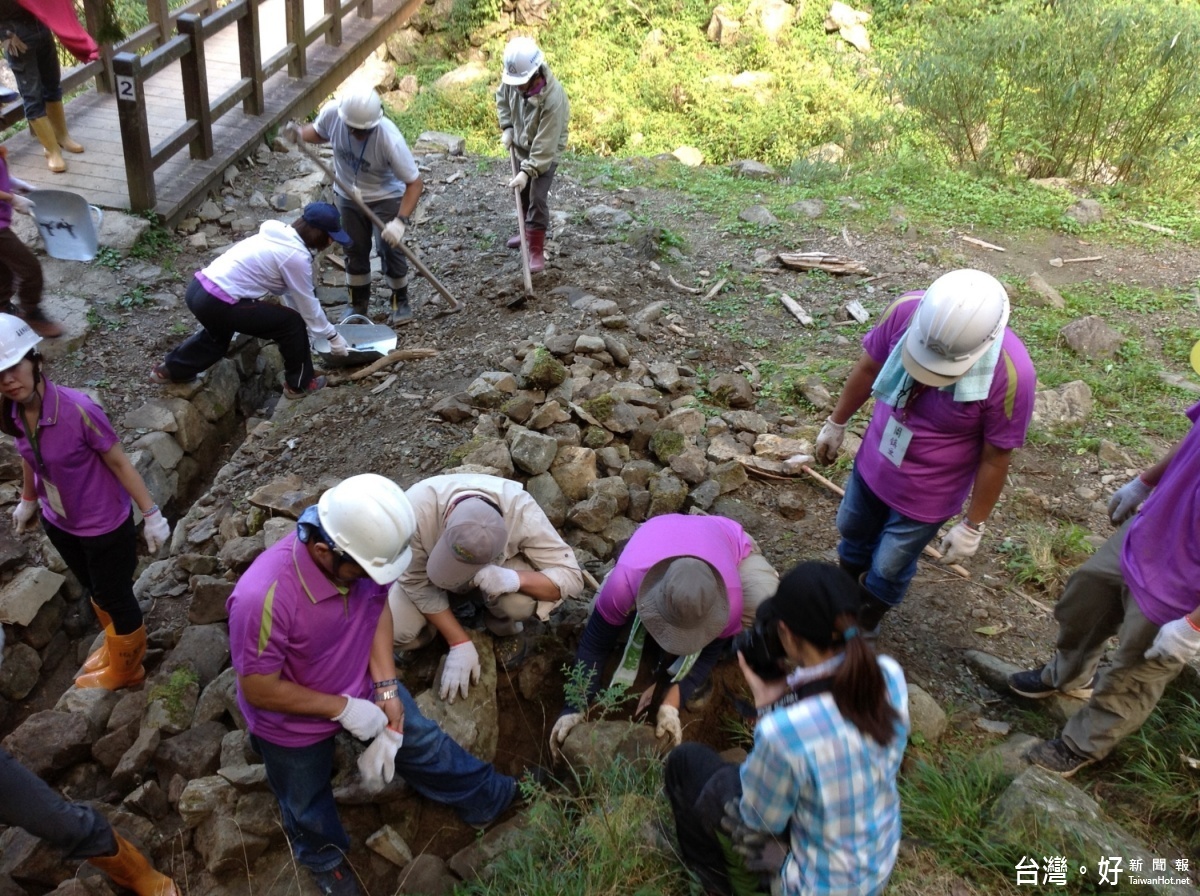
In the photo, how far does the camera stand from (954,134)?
863 cm

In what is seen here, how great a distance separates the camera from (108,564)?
3.29m

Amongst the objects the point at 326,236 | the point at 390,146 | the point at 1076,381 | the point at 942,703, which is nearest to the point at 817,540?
the point at 942,703

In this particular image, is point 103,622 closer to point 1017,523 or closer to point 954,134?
point 1017,523

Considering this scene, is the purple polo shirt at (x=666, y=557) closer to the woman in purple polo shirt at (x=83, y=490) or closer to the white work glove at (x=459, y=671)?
the white work glove at (x=459, y=671)

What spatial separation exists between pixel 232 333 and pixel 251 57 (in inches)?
153

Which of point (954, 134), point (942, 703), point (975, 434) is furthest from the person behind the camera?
point (954, 134)

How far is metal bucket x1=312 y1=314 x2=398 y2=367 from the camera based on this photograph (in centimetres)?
528

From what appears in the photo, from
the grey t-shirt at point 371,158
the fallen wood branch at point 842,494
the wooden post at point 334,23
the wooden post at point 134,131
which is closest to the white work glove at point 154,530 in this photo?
the grey t-shirt at point 371,158

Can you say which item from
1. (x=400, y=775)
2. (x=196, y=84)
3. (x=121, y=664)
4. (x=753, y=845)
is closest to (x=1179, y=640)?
(x=753, y=845)

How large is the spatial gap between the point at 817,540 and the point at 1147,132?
6.54 m

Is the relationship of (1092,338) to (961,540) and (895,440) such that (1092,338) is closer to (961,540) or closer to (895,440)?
(961,540)

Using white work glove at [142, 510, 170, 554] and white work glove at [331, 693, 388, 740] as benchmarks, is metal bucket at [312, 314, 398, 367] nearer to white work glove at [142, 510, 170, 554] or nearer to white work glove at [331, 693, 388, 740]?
white work glove at [142, 510, 170, 554]

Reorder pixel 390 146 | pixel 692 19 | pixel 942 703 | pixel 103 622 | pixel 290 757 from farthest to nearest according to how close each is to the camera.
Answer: pixel 692 19, pixel 390 146, pixel 103 622, pixel 942 703, pixel 290 757

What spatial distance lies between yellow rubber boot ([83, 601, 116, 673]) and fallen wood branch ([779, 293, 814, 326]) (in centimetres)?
436
